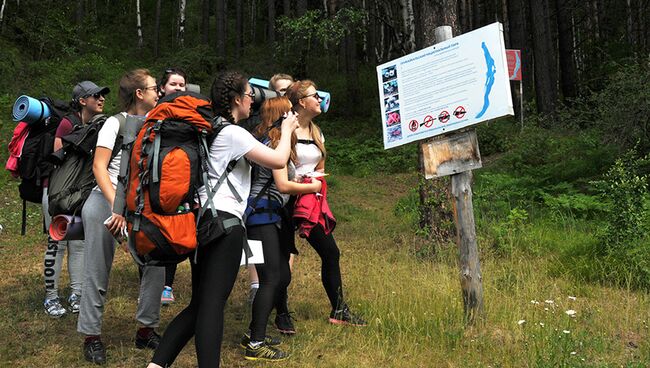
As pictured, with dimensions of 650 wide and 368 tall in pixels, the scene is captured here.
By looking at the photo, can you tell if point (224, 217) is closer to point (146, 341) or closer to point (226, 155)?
point (226, 155)

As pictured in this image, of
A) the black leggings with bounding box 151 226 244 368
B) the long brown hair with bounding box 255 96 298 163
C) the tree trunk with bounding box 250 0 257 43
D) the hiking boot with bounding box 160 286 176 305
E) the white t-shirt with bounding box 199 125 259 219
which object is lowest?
the hiking boot with bounding box 160 286 176 305

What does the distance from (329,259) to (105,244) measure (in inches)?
63.0

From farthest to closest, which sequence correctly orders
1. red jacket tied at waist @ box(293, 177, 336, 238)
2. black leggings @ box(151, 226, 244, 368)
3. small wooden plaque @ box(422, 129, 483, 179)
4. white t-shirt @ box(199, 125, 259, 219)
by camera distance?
red jacket tied at waist @ box(293, 177, 336, 238) < small wooden plaque @ box(422, 129, 483, 179) < white t-shirt @ box(199, 125, 259, 219) < black leggings @ box(151, 226, 244, 368)

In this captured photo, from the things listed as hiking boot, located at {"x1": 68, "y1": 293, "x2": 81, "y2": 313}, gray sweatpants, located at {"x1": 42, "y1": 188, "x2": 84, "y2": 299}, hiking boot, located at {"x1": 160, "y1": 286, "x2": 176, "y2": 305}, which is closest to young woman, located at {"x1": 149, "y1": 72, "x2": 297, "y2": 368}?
hiking boot, located at {"x1": 160, "y1": 286, "x2": 176, "y2": 305}

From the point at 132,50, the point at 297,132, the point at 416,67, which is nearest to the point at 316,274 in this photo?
the point at 297,132

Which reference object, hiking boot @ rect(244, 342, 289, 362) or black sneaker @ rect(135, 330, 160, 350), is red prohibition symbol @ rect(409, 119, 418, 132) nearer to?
hiking boot @ rect(244, 342, 289, 362)

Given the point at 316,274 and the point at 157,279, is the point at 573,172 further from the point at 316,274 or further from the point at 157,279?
the point at 157,279

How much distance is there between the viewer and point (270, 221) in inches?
170

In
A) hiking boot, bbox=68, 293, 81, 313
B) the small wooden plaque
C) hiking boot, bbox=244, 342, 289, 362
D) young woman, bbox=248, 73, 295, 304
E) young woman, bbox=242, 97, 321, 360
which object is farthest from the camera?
hiking boot, bbox=68, 293, 81, 313

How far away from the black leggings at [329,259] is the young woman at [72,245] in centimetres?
198

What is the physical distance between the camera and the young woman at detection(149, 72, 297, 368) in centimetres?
326

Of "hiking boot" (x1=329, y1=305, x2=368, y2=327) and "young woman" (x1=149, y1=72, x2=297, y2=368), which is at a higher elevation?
"young woman" (x1=149, y1=72, x2=297, y2=368)

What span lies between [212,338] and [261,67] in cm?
2332

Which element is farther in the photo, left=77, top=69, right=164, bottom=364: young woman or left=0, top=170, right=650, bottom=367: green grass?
left=77, top=69, right=164, bottom=364: young woman
